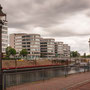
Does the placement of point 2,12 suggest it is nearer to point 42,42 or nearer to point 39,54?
point 39,54

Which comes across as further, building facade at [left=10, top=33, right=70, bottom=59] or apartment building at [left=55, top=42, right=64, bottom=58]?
apartment building at [left=55, top=42, right=64, bottom=58]

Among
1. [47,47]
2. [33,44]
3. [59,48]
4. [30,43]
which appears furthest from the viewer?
[59,48]

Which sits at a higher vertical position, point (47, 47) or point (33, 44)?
point (33, 44)

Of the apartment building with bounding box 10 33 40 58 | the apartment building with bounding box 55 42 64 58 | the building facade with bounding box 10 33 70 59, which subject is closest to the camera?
the apartment building with bounding box 10 33 40 58

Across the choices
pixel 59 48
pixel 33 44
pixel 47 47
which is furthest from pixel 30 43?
pixel 59 48

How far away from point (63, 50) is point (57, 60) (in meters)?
84.2

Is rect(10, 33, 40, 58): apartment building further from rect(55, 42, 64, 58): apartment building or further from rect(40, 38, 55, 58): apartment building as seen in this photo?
rect(55, 42, 64, 58): apartment building

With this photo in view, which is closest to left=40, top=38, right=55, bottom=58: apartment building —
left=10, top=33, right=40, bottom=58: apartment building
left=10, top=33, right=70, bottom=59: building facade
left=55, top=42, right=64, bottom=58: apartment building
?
left=10, top=33, right=70, bottom=59: building facade

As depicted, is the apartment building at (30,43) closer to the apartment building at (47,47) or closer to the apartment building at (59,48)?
the apartment building at (47,47)

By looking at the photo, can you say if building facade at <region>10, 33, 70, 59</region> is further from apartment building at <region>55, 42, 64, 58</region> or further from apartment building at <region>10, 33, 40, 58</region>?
apartment building at <region>55, 42, 64, 58</region>

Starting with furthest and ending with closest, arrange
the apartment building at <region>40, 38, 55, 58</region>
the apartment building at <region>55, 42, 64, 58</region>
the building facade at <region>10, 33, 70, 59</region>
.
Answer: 1. the apartment building at <region>55, 42, 64, 58</region>
2. the apartment building at <region>40, 38, 55, 58</region>
3. the building facade at <region>10, 33, 70, 59</region>

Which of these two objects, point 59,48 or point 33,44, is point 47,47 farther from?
point 59,48

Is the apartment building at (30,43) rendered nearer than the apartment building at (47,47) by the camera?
Yes

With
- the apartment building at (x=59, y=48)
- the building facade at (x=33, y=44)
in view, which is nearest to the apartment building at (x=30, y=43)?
the building facade at (x=33, y=44)
